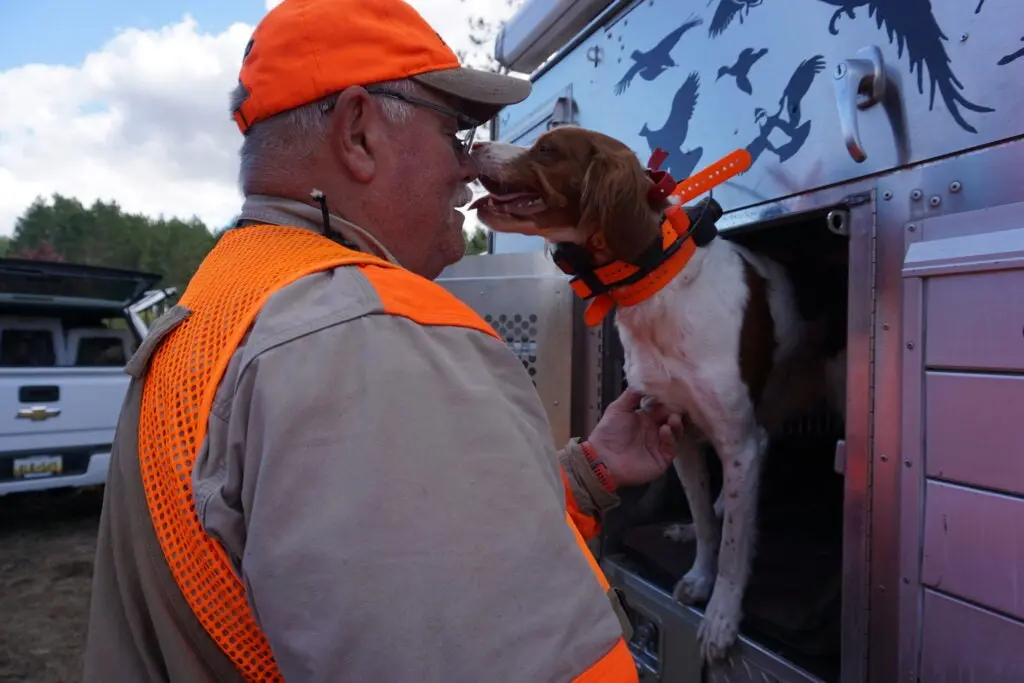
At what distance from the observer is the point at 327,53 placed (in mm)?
1019

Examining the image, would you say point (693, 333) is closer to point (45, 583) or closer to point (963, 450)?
point (963, 450)

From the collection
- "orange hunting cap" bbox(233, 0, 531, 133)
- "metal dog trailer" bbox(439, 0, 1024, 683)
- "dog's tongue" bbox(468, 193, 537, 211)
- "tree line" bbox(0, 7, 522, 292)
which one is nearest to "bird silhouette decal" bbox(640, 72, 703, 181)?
"metal dog trailer" bbox(439, 0, 1024, 683)

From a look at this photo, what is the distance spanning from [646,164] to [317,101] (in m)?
2.26

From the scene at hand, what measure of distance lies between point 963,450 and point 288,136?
1.58 metres

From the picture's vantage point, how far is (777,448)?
3.91 m

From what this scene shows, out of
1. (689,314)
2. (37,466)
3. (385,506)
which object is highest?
(689,314)

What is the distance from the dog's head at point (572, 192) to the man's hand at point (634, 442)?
661mm

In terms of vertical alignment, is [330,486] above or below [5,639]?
above

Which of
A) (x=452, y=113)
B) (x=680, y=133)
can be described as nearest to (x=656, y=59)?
(x=680, y=133)

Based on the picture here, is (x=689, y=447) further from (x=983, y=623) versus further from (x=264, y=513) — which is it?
(x=264, y=513)

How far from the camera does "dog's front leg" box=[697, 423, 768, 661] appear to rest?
2684 millimetres

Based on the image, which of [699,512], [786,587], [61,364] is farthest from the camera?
[61,364]

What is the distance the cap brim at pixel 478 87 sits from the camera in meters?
1.10

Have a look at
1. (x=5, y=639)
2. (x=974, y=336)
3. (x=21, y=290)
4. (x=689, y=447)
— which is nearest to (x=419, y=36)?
(x=974, y=336)
